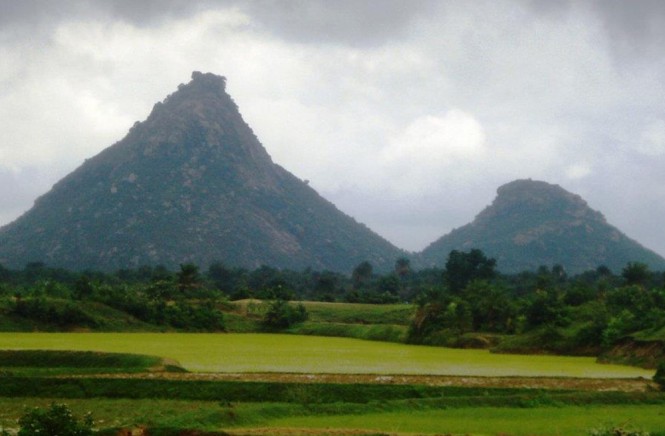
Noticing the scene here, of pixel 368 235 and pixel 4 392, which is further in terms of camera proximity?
pixel 368 235

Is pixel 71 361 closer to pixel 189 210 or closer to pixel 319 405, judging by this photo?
pixel 319 405

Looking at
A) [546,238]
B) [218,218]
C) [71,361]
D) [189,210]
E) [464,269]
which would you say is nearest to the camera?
[71,361]

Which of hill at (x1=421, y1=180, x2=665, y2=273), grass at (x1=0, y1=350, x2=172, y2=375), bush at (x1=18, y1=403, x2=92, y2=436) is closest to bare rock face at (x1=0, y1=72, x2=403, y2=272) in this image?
hill at (x1=421, y1=180, x2=665, y2=273)

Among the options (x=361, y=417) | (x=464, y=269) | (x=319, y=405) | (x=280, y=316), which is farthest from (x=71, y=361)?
(x=464, y=269)

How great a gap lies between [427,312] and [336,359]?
1681 centimetres

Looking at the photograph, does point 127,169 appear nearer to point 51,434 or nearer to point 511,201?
point 511,201

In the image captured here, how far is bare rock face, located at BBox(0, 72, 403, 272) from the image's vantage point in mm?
134625

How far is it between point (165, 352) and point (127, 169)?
414 feet

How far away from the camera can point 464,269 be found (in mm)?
70750

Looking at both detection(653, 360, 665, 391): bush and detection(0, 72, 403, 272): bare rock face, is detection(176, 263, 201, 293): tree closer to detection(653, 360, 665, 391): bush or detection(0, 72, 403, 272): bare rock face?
detection(653, 360, 665, 391): bush

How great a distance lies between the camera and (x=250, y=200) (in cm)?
15612

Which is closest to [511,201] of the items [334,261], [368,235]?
[368,235]

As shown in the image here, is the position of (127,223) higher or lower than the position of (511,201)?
lower

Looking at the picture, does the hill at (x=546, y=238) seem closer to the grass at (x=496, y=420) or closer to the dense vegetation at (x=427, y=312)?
the dense vegetation at (x=427, y=312)
